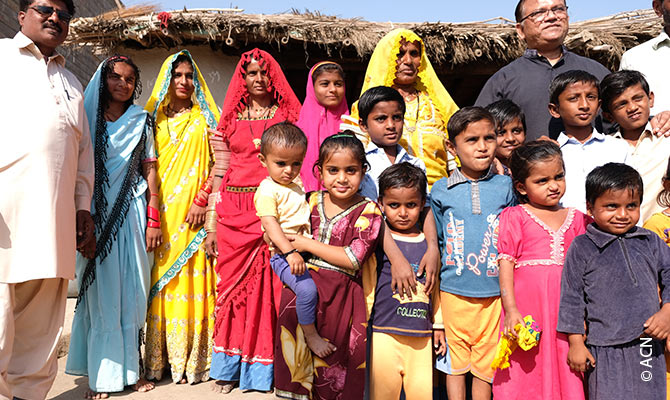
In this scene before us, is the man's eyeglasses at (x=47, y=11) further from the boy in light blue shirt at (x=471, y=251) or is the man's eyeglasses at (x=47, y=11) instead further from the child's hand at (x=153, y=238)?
the boy in light blue shirt at (x=471, y=251)

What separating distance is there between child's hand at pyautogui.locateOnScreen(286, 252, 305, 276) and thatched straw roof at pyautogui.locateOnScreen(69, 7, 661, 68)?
3342mm

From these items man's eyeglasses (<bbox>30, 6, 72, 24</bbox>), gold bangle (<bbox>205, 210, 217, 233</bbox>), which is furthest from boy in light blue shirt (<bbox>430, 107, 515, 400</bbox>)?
man's eyeglasses (<bbox>30, 6, 72, 24</bbox>)

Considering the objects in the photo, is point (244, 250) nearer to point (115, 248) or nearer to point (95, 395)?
point (115, 248)

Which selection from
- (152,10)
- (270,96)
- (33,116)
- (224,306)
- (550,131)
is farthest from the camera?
(152,10)

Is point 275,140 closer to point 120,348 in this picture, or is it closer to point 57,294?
point 57,294

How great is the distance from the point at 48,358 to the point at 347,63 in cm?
450

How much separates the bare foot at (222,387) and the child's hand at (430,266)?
5.11 ft

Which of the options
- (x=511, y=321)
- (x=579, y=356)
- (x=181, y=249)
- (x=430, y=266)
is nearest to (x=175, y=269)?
(x=181, y=249)

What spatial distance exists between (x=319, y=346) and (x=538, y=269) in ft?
3.51

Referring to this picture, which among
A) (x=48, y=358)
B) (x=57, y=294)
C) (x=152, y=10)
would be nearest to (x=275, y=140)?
(x=57, y=294)

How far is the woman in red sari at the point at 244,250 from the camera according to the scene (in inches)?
125

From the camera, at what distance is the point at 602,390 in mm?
2088

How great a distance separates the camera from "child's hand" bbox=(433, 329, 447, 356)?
249 centimetres

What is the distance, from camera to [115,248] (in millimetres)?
3209
